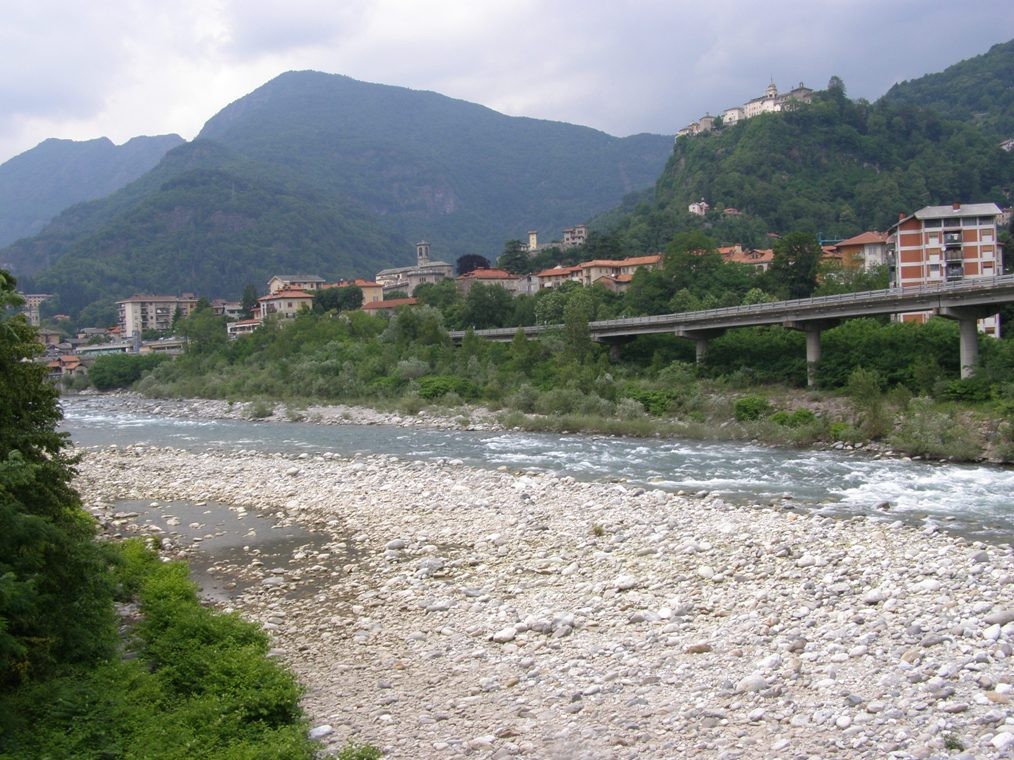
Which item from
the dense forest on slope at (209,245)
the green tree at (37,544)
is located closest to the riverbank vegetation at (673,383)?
the green tree at (37,544)

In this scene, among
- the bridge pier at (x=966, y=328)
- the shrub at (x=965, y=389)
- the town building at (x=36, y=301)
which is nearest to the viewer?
the shrub at (x=965, y=389)

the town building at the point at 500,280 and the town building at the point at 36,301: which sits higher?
the town building at the point at 36,301

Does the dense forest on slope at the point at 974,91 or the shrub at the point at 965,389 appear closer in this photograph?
the shrub at the point at 965,389

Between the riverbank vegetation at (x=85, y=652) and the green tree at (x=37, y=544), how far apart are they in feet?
0.05

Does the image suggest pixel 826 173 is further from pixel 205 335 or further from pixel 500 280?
pixel 205 335

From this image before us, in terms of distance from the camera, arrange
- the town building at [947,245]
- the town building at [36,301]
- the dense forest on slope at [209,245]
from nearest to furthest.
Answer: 1. the town building at [947,245]
2. the town building at [36,301]
3. the dense forest on slope at [209,245]

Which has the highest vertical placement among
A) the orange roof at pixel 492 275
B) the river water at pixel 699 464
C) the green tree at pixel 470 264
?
the green tree at pixel 470 264

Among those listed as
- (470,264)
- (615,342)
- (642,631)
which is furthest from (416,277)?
(642,631)

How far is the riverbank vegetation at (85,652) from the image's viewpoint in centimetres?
688

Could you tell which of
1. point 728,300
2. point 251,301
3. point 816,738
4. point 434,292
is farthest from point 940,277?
point 251,301

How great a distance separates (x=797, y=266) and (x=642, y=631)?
46005 millimetres

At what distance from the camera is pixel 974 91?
148 metres

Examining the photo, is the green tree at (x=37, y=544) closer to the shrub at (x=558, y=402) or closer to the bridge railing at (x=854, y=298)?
the shrub at (x=558, y=402)

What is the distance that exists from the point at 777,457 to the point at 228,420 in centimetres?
3044
